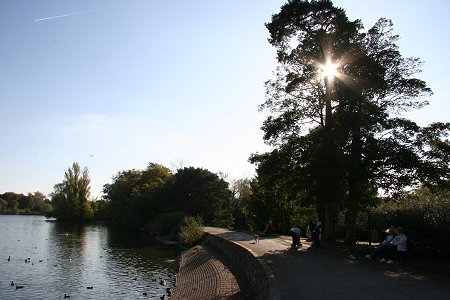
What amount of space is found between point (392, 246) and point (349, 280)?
4.95 metres

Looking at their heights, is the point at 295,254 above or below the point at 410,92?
below

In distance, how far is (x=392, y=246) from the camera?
56.6 ft

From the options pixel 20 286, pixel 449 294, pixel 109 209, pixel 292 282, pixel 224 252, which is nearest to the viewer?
pixel 449 294

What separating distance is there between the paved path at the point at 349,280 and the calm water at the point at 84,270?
10260 millimetres

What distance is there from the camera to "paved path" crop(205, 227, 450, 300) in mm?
11391

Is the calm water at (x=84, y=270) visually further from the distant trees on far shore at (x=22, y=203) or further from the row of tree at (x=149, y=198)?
the distant trees on far shore at (x=22, y=203)

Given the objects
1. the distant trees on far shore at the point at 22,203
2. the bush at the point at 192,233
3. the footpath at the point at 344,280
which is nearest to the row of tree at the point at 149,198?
the bush at the point at 192,233

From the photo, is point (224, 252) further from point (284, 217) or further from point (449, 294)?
point (449, 294)

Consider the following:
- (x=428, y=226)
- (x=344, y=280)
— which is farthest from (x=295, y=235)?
(x=344, y=280)

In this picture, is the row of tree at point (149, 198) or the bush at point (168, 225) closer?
the bush at point (168, 225)

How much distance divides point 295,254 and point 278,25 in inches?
543

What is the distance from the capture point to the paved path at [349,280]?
11.4 metres

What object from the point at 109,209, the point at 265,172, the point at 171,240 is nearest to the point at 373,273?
the point at 265,172

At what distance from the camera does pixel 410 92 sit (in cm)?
2216
